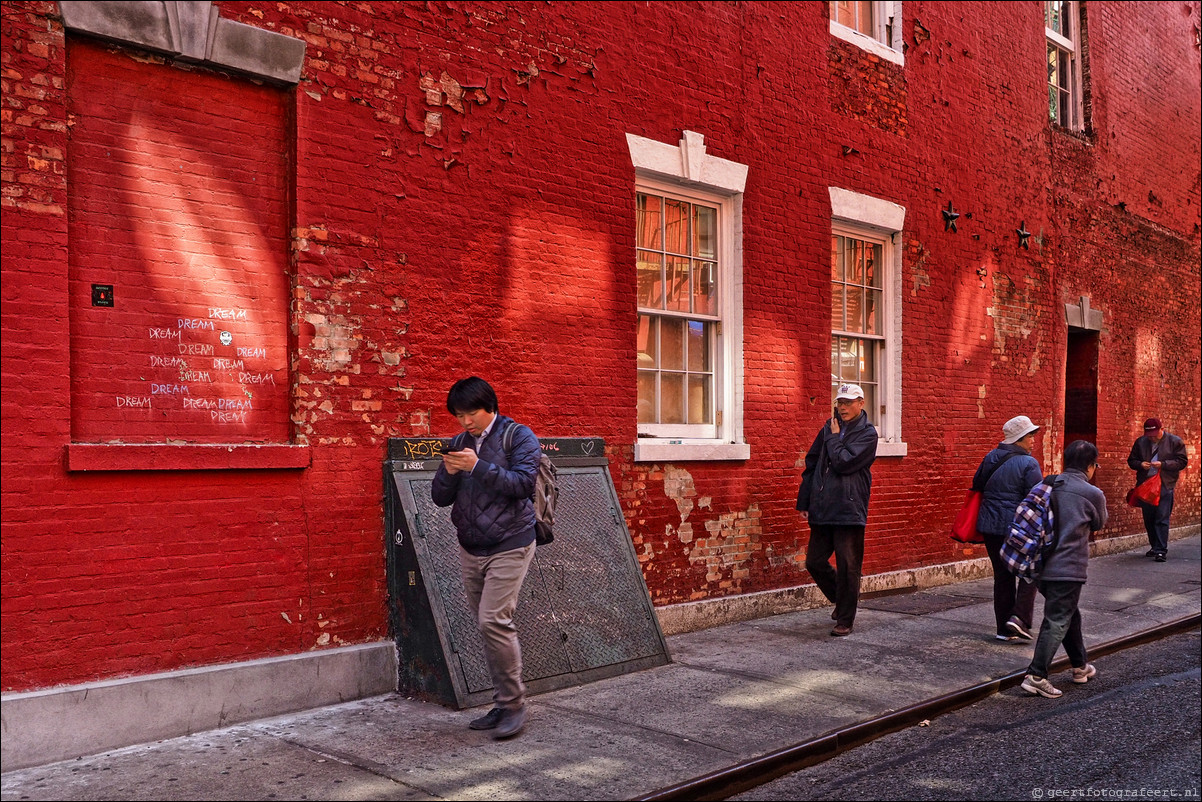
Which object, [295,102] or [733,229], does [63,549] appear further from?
[733,229]

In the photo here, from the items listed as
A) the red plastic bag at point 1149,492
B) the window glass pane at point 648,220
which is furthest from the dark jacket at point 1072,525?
the red plastic bag at point 1149,492

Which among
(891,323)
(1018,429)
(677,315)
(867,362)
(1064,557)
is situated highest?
(891,323)

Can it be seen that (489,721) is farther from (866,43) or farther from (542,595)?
(866,43)

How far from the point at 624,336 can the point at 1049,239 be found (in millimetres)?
7930

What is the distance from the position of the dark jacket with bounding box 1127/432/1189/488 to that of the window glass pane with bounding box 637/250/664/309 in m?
8.94

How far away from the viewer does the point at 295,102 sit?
6.36 meters

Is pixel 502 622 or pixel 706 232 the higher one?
pixel 706 232

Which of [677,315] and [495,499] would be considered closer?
[495,499]

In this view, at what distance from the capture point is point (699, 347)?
9.21 metres

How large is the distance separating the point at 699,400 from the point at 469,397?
4029mm

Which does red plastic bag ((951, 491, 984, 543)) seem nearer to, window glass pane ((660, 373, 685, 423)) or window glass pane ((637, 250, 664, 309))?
window glass pane ((660, 373, 685, 423))

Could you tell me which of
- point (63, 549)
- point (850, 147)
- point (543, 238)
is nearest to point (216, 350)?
point (63, 549)

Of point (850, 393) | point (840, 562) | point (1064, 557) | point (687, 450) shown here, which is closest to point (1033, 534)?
point (1064, 557)

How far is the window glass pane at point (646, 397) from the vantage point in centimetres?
871
